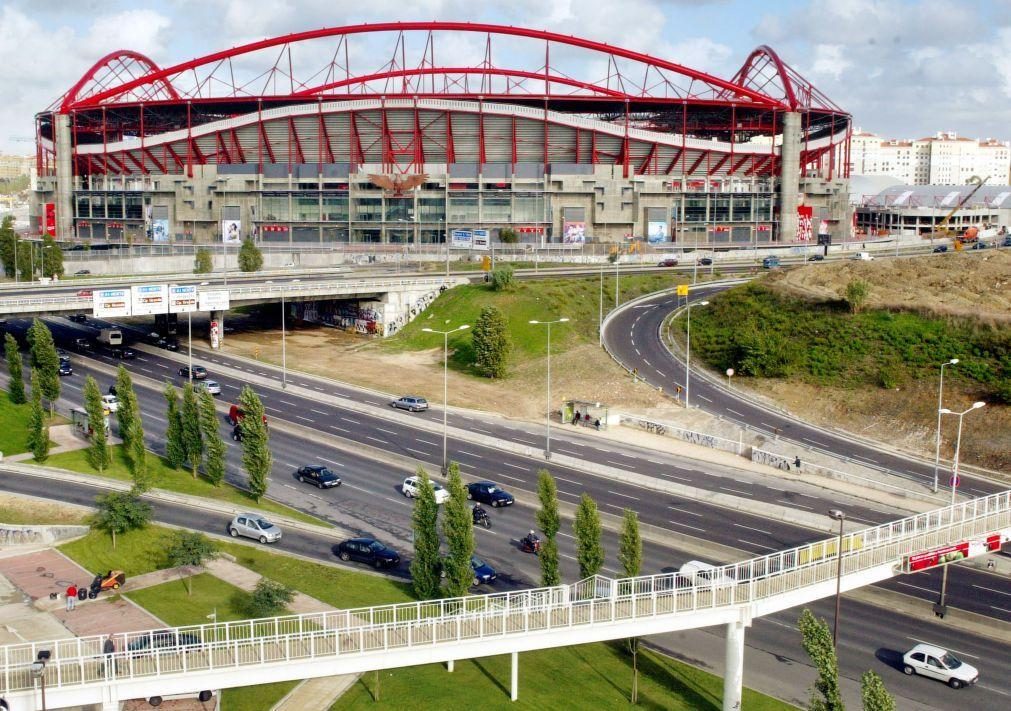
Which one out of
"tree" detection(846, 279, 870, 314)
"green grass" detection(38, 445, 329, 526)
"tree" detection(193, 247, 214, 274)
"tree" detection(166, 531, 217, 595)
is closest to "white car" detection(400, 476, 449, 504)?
"green grass" detection(38, 445, 329, 526)

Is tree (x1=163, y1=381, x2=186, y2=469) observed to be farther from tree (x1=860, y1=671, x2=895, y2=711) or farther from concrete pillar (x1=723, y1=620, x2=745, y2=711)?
tree (x1=860, y1=671, x2=895, y2=711)

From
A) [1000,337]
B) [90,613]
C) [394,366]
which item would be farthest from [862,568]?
[394,366]

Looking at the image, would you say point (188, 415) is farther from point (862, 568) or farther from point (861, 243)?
point (861, 243)

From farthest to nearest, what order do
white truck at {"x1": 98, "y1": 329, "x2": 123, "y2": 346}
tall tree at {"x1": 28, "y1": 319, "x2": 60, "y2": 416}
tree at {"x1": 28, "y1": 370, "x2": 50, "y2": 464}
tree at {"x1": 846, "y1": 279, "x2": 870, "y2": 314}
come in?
tree at {"x1": 846, "y1": 279, "x2": 870, "y2": 314}, white truck at {"x1": 98, "y1": 329, "x2": 123, "y2": 346}, tall tree at {"x1": 28, "y1": 319, "x2": 60, "y2": 416}, tree at {"x1": 28, "y1": 370, "x2": 50, "y2": 464}

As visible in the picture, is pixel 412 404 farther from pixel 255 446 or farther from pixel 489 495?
pixel 255 446

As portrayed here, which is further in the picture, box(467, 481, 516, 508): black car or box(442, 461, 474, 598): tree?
box(467, 481, 516, 508): black car

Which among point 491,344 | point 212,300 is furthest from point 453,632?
point 212,300

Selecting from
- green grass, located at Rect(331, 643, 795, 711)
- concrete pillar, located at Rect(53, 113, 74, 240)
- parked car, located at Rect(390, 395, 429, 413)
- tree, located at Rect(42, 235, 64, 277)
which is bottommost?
green grass, located at Rect(331, 643, 795, 711)
